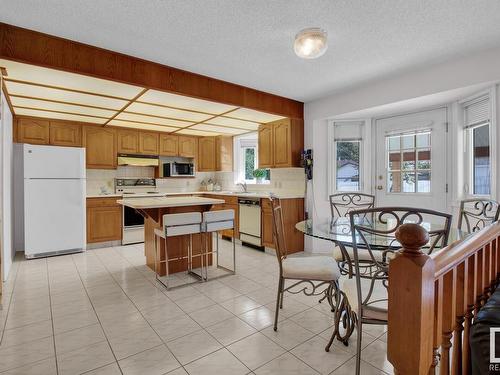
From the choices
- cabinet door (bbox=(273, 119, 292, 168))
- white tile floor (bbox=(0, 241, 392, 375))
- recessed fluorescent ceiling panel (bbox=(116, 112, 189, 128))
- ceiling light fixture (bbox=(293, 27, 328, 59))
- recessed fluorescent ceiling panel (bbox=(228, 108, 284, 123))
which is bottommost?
white tile floor (bbox=(0, 241, 392, 375))

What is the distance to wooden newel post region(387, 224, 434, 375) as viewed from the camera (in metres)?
0.67

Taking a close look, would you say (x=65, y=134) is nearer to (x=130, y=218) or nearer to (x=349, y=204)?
(x=130, y=218)

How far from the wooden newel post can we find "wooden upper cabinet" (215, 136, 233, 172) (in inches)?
214

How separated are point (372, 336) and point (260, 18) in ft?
8.29

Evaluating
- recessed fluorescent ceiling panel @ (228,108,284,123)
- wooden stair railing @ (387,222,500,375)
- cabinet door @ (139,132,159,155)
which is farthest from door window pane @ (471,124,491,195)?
cabinet door @ (139,132,159,155)

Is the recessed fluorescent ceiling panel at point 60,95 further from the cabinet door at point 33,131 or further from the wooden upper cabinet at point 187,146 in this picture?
the wooden upper cabinet at point 187,146

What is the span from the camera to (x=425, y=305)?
68 centimetres

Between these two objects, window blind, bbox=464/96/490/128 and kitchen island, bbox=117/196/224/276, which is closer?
window blind, bbox=464/96/490/128

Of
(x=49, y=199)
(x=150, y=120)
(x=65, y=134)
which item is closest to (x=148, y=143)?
(x=150, y=120)

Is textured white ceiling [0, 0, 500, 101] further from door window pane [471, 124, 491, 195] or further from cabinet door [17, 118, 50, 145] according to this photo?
cabinet door [17, 118, 50, 145]

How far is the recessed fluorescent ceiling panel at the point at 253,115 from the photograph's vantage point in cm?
397

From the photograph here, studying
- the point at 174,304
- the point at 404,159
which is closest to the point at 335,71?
the point at 404,159

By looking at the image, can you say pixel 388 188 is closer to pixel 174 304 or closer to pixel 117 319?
pixel 174 304

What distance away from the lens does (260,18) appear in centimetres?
214
